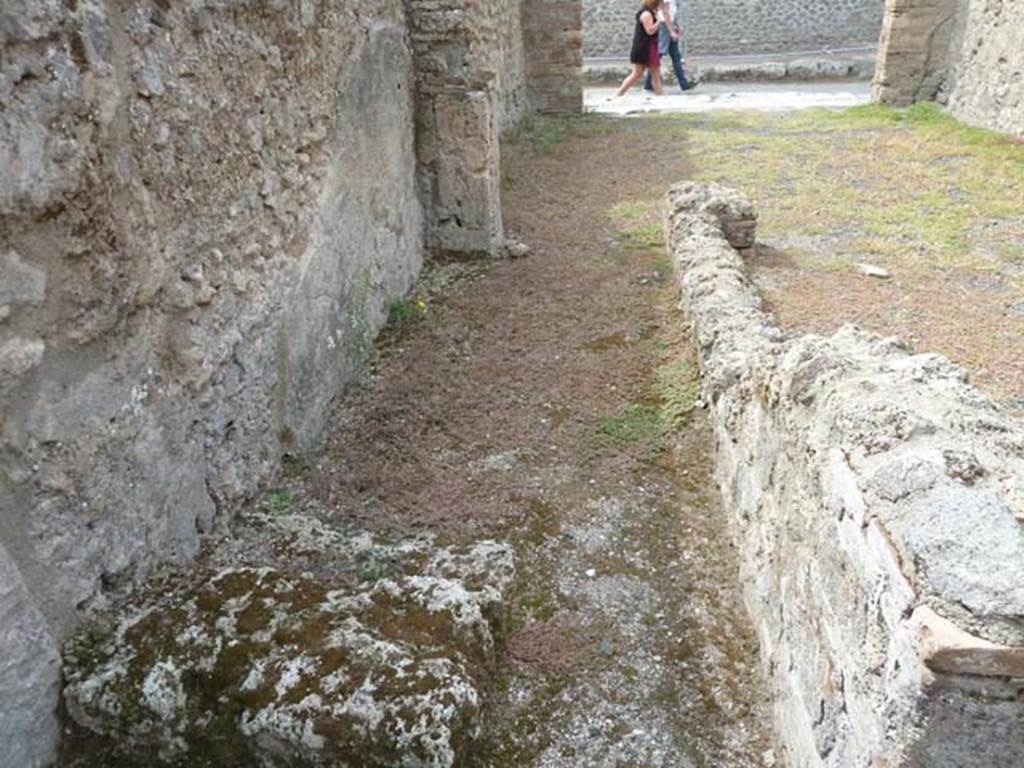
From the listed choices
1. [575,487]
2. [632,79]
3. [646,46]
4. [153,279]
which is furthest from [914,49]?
[153,279]

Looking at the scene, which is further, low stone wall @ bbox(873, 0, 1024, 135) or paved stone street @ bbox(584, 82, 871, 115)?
paved stone street @ bbox(584, 82, 871, 115)

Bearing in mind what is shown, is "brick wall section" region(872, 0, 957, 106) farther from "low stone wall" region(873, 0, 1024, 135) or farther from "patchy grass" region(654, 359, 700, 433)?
"patchy grass" region(654, 359, 700, 433)

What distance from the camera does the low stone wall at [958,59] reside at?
8.62 metres

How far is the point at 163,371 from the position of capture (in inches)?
94.3

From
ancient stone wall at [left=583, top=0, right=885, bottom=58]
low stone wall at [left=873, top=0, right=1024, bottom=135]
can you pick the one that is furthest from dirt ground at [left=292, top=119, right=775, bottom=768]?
ancient stone wall at [left=583, top=0, right=885, bottom=58]

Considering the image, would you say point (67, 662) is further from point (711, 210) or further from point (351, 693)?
point (711, 210)

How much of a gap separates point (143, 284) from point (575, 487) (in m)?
1.77

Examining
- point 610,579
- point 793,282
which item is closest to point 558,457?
point 610,579

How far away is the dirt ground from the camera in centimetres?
236

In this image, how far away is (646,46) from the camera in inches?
524

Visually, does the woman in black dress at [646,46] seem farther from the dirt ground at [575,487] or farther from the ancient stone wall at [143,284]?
the ancient stone wall at [143,284]

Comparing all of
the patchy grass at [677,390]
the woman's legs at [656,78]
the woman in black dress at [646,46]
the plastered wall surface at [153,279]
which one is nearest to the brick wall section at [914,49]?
the woman in black dress at [646,46]

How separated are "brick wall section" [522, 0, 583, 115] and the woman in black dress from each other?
2.63 metres

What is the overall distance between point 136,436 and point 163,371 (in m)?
0.22
